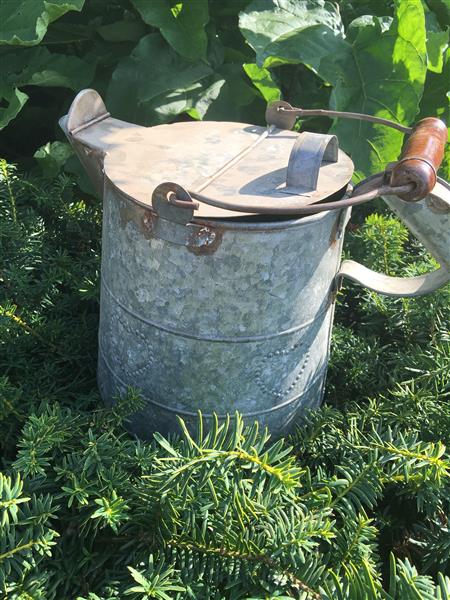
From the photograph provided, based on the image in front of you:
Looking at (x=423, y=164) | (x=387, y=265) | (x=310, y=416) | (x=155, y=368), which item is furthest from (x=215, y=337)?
(x=387, y=265)

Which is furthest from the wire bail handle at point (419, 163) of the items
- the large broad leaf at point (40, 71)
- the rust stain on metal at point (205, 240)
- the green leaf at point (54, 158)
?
the large broad leaf at point (40, 71)

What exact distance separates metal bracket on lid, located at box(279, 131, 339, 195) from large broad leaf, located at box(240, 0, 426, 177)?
34.8 inches

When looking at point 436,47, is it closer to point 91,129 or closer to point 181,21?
point 181,21

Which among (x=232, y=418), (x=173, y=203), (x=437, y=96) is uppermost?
(x=173, y=203)

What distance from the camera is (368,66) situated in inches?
84.6

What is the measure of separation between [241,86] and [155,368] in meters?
1.25

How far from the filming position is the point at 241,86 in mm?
2312

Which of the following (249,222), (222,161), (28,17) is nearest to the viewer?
(249,222)

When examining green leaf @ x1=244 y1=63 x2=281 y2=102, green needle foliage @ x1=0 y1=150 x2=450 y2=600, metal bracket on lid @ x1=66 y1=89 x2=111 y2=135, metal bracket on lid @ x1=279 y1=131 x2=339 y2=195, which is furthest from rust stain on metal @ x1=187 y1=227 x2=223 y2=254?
green leaf @ x1=244 y1=63 x2=281 y2=102

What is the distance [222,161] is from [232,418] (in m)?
0.49

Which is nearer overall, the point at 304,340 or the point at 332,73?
the point at 304,340

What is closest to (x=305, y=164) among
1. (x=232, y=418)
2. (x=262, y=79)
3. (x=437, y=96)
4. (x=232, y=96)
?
(x=232, y=418)

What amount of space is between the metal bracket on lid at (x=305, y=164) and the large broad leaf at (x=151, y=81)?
1.03m

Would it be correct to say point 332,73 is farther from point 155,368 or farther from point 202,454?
point 202,454
